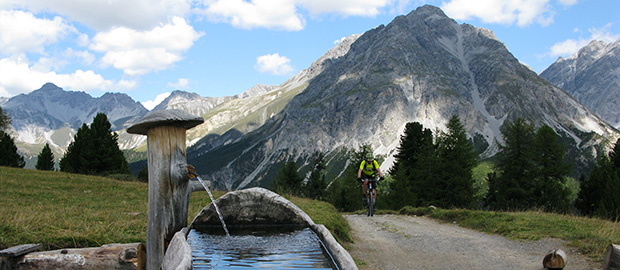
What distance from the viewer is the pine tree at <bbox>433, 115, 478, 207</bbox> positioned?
118 feet

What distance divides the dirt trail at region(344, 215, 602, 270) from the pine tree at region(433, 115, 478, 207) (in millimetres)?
23517

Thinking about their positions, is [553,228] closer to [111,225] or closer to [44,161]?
[111,225]

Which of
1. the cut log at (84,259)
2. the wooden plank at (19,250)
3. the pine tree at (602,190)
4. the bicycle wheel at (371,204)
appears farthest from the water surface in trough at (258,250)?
the pine tree at (602,190)

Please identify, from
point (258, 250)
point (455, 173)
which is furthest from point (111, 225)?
point (455, 173)

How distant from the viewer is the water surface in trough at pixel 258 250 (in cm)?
596

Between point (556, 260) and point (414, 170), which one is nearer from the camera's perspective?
point (556, 260)

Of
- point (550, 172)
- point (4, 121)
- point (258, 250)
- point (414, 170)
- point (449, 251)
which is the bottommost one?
point (449, 251)

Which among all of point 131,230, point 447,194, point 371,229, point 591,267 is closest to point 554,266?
point 591,267

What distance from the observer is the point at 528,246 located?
1005cm

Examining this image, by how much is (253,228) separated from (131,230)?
290 centimetres

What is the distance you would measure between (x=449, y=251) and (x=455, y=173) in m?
28.3

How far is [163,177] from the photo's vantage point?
6.97 metres

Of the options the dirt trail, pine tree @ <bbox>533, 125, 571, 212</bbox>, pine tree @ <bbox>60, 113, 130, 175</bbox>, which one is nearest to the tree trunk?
the dirt trail

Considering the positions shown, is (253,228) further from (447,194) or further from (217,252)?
(447,194)
